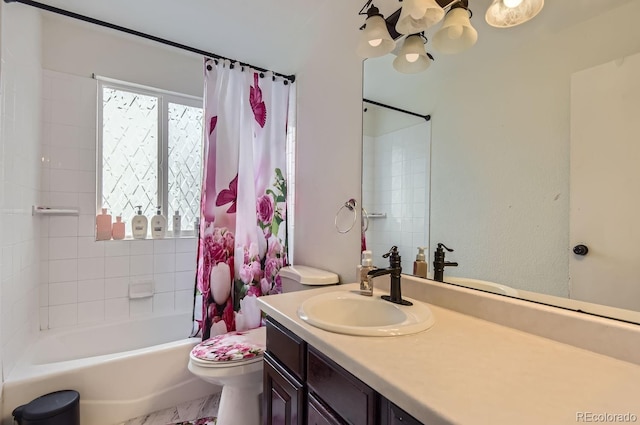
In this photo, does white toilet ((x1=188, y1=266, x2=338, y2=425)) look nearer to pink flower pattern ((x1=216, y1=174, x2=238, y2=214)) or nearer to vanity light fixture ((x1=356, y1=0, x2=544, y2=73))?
pink flower pattern ((x1=216, y1=174, x2=238, y2=214))

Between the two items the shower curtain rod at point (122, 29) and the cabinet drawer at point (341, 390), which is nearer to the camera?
the cabinet drawer at point (341, 390)

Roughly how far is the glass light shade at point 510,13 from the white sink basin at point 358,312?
3.24 feet

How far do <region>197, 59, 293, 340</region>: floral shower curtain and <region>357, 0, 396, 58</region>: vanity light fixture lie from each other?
987mm

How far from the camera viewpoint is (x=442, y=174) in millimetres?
1205

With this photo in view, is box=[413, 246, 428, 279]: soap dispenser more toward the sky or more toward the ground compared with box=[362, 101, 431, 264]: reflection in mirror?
more toward the ground

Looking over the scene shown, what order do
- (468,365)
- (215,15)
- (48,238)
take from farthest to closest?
(48,238) → (215,15) → (468,365)

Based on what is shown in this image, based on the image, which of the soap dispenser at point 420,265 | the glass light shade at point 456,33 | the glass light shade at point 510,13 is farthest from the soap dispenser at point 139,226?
the glass light shade at point 510,13

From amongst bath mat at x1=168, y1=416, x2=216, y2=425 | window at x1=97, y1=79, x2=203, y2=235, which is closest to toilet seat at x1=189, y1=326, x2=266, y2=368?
bath mat at x1=168, y1=416, x2=216, y2=425

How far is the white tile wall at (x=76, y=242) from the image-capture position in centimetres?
198

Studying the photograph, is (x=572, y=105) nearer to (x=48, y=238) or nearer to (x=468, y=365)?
(x=468, y=365)

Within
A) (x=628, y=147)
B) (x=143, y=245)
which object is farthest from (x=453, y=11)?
(x=143, y=245)

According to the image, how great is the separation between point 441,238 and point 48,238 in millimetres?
2394

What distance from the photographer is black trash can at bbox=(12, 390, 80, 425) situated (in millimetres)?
1309

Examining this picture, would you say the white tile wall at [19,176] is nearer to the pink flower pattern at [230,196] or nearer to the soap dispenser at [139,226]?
the soap dispenser at [139,226]
